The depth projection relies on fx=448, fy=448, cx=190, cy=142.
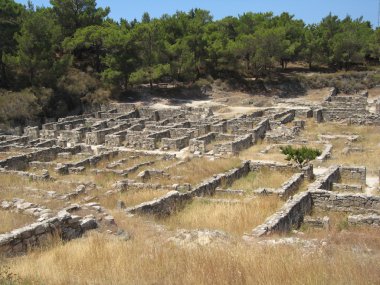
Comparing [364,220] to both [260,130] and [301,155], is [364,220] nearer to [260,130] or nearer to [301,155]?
[301,155]

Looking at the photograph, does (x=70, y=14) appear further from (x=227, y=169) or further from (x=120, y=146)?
(x=227, y=169)

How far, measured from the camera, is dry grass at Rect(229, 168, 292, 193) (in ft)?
50.0

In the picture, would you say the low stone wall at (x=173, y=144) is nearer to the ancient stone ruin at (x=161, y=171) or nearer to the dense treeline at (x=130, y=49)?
the ancient stone ruin at (x=161, y=171)

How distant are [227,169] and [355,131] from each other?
13303mm

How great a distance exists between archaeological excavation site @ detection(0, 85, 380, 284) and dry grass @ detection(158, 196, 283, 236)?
0.16 ft

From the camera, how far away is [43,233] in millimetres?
8188

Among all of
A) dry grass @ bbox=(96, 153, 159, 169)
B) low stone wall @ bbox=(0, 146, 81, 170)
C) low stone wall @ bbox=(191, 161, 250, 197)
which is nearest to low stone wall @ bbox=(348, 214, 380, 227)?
low stone wall @ bbox=(191, 161, 250, 197)

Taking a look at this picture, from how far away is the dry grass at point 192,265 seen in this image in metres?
5.64

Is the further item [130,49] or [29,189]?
[130,49]

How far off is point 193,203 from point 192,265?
6.77 m

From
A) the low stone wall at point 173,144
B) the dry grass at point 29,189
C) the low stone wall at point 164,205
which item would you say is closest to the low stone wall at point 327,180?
the low stone wall at point 164,205

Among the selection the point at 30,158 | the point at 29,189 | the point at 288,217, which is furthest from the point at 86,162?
the point at 288,217

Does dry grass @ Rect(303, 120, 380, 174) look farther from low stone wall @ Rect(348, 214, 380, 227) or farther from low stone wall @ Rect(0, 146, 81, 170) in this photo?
low stone wall @ Rect(0, 146, 81, 170)

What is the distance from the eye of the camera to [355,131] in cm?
2711
